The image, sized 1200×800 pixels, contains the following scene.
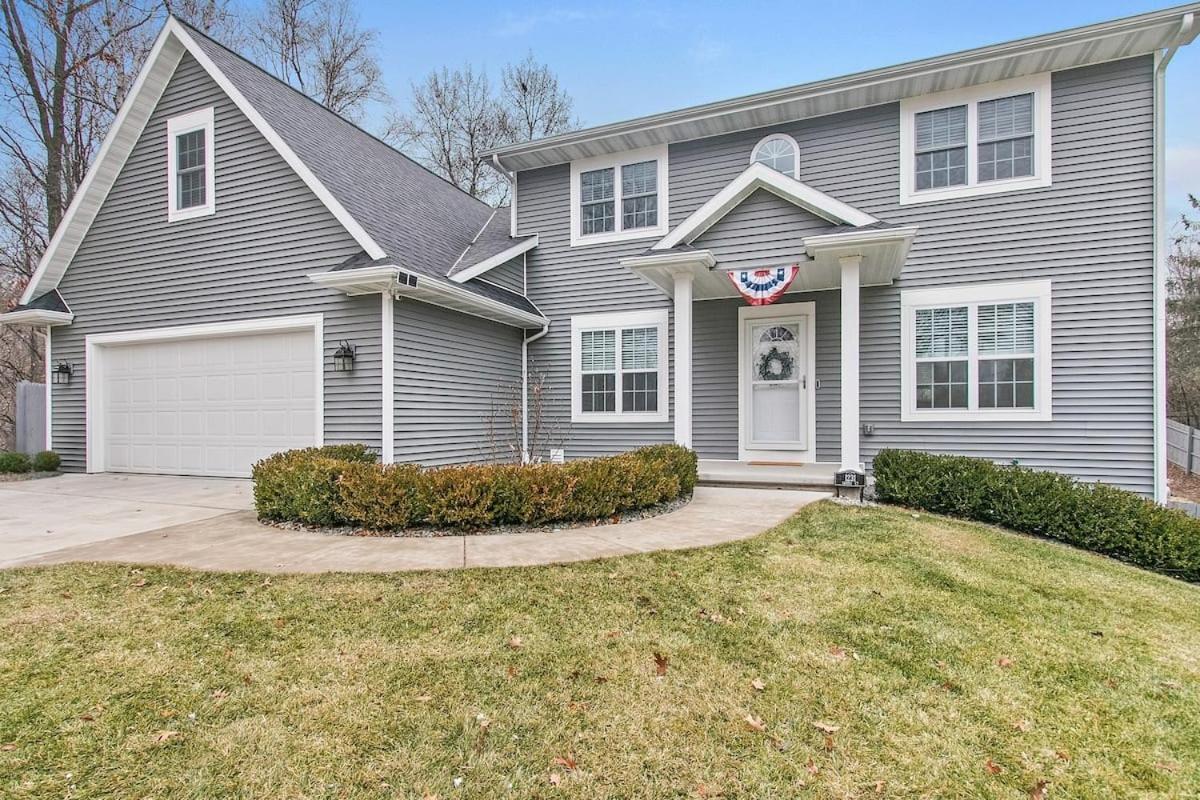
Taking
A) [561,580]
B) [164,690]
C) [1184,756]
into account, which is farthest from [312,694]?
[1184,756]

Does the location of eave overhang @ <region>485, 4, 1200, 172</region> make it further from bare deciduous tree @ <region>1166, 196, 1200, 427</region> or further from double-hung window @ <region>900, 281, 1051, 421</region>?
bare deciduous tree @ <region>1166, 196, 1200, 427</region>

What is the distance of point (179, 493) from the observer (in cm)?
810

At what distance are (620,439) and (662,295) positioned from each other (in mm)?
2458

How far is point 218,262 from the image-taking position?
9.42 m

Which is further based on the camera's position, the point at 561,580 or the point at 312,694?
the point at 561,580

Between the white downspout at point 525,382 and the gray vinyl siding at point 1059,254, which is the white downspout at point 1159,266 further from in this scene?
the white downspout at point 525,382

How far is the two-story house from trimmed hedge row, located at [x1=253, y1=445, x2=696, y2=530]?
2.02m

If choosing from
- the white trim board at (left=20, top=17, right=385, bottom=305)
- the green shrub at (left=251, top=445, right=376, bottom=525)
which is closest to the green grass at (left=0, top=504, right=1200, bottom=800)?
the green shrub at (left=251, top=445, right=376, bottom=525)

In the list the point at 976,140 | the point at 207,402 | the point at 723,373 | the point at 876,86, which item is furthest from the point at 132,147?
the point at 976,140

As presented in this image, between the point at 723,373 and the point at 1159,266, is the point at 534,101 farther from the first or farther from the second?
the point at 1159,266

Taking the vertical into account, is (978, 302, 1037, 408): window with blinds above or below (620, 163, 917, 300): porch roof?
below

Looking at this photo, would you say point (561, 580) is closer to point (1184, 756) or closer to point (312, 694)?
point (312, 694)

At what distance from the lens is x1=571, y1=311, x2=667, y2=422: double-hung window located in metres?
9.88

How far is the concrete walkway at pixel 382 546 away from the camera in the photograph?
466cm
